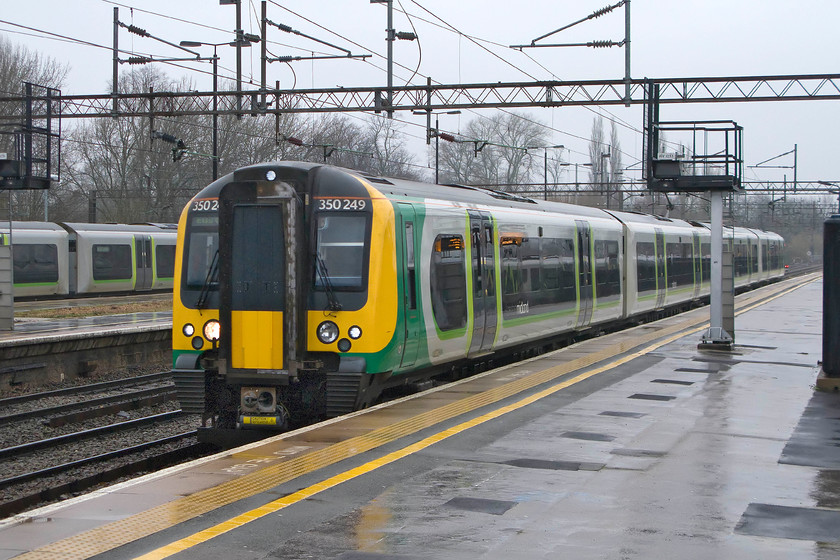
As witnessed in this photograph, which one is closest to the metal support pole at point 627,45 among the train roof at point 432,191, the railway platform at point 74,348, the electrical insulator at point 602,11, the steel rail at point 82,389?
the electrical insulator at point 602,11

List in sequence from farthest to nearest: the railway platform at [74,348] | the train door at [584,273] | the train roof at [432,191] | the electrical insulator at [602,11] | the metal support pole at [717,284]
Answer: the electrical insulator at [602,11]
the train door at [584,273]
the railway platform at [74,348]
the metal support pole at [717,284]
the train roof at [432,191]

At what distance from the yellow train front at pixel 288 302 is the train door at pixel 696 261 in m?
23.5

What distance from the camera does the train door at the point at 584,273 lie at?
19094 millimetres

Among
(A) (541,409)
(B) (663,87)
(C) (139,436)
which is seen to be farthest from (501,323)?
(B) (663,87)

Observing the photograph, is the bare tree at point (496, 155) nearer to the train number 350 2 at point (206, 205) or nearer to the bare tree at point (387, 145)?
the bare tree at point (387, 145)

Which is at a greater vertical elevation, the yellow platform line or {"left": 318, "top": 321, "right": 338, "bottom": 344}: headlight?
{"left": 318, "top": 321, "right": 338, "bottom": 344}: headlight

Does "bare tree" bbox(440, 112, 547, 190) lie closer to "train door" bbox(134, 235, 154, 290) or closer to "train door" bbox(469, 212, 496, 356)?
"train door" bbox(134, 235, 154, 290)

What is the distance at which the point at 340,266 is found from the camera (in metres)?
10.2

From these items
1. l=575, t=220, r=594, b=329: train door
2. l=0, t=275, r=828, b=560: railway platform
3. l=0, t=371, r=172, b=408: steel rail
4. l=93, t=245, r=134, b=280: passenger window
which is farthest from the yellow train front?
l=93, t=245, r=134, b=280: passenger window

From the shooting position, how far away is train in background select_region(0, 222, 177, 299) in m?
30.1

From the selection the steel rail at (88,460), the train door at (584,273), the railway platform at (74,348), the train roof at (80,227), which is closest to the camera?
the steel rail at (88,460)

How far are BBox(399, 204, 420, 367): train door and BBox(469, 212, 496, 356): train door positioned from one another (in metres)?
2.08

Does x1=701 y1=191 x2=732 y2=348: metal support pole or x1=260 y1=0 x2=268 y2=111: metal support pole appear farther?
x1=260 y1=0 x2=268 y2=111: metal support pole

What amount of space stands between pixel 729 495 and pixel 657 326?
15.6 metres
